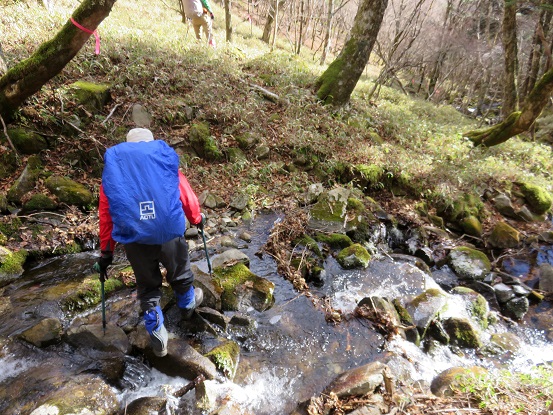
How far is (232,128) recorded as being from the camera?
8141 millimetres

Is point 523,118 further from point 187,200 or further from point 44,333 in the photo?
point 44,333

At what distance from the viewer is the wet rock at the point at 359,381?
3344 mm

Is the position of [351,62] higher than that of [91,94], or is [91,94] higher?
[351,62]

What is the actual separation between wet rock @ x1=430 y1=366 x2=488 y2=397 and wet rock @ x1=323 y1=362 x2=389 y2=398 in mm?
718

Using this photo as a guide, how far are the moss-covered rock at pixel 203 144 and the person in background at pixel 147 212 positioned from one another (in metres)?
4.33

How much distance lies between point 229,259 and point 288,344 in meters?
1.63

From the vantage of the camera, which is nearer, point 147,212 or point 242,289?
point 147,212

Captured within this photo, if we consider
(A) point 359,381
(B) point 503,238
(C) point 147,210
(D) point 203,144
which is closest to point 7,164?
(D) point 203,144

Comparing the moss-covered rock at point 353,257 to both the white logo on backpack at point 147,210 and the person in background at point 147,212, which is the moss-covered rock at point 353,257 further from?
the white logo on backpack at point 147,210

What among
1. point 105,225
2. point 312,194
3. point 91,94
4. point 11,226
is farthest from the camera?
point 312,194

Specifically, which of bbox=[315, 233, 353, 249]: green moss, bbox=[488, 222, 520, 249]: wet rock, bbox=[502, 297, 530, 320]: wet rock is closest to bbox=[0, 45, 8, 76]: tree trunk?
bbox=[315, 233, 353, 249]: green moss

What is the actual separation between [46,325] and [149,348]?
49.0 inches

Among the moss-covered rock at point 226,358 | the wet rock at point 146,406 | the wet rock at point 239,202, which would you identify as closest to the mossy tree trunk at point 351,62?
the wet rock at point 239,202

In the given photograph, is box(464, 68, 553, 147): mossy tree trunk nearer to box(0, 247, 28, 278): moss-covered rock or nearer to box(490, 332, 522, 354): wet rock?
box(490, 332, 522, 354): wet rock
